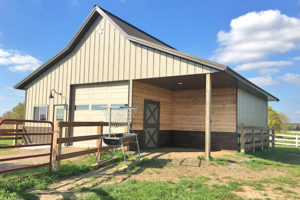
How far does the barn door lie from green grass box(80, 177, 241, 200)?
531 cm

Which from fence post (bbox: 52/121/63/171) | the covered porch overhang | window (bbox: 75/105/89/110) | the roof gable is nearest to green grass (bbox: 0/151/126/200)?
fence post (bbox: 52/121/63/171)

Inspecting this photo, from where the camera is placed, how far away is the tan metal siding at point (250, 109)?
11.2m

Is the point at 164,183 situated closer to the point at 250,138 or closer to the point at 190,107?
the point at 190,107

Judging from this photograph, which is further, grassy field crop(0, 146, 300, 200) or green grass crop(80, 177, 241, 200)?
grassy field crop(0, 146, 300, 200)

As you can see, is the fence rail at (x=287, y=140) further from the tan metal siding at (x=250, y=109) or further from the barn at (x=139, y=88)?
the barn at (x=139, y=88)

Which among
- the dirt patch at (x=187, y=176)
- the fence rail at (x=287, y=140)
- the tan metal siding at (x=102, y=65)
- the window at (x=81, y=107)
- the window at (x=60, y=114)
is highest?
the tan metal siding at (x=102, y=65)

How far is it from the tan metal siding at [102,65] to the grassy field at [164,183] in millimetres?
3464

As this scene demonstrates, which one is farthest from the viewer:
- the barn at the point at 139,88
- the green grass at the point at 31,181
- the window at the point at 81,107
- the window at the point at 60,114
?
the window at the point at 60,114

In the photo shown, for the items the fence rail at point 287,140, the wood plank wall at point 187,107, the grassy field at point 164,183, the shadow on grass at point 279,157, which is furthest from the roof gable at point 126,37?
the fence rail at point 287,140

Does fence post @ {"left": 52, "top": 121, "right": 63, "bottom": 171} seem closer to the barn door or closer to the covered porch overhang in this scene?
the covered porch overhang

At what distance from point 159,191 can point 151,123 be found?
6.39m

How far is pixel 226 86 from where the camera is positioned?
10.8 metres

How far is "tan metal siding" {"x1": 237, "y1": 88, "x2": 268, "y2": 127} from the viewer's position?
11195 millimetres

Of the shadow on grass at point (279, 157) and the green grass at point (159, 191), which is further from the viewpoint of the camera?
the shadow on grass at point (279, 157)
